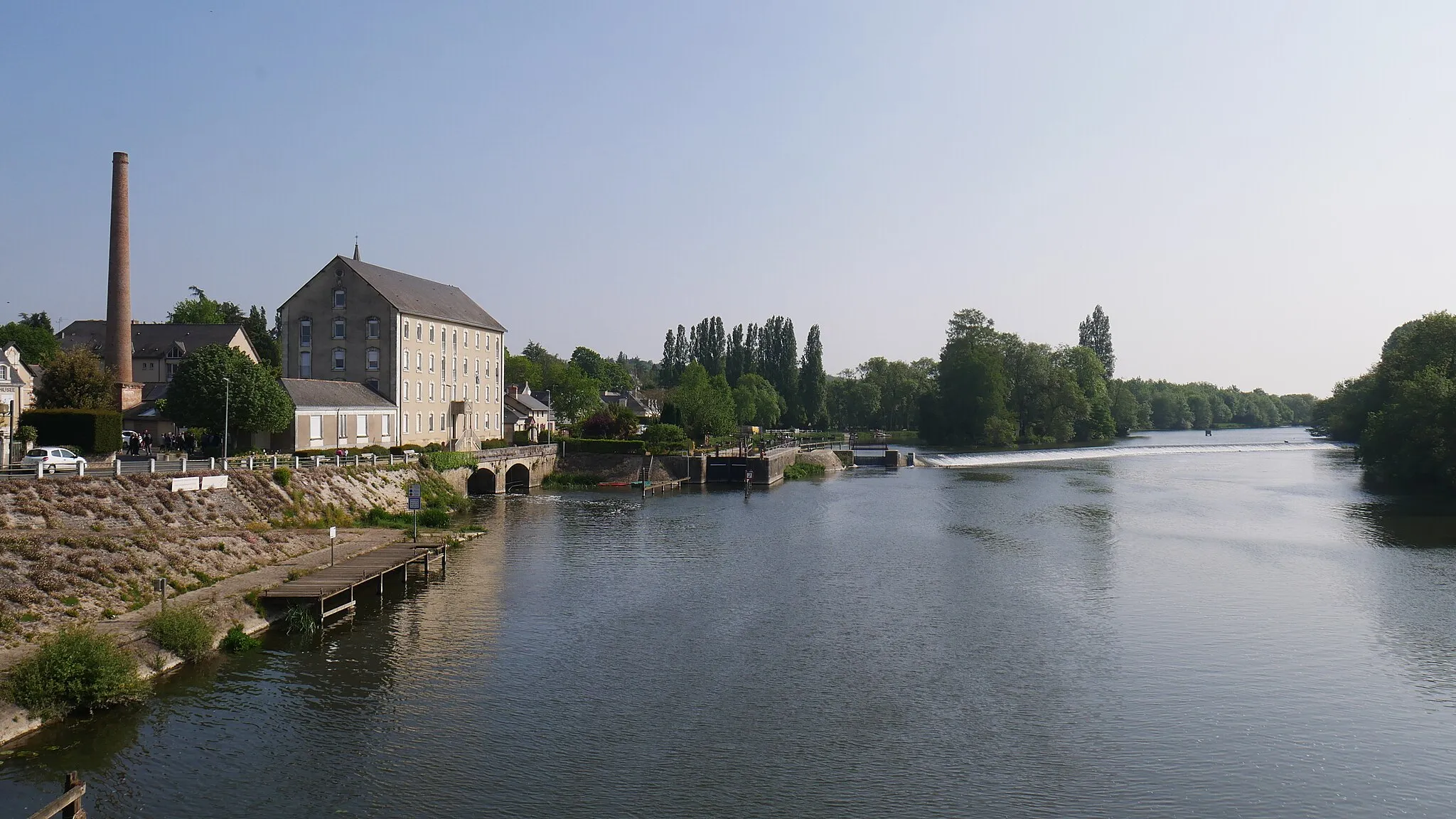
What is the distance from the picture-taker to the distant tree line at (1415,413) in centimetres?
6906

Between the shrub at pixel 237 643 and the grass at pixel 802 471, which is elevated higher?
the grass at pixel 802 471

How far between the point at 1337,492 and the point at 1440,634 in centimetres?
5001

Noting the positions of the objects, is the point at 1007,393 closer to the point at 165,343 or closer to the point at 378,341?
the point at 378,341

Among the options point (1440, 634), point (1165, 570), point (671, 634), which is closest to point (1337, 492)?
point (1165, 570)

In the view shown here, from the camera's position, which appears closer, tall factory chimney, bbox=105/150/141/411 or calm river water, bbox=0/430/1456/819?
calm river water, bbox=0/430/1456/819

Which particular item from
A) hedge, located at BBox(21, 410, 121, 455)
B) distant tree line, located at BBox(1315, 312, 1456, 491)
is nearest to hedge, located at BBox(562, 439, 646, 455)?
hedge, located at BBox(21, 410, 121, 455)

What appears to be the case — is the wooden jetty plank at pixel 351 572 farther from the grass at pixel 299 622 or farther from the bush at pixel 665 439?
the bush at pixel 665 439

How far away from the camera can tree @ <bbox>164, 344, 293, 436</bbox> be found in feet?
175

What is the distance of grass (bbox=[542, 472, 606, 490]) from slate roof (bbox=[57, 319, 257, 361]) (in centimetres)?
3364

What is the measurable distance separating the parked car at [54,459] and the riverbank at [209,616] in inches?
386

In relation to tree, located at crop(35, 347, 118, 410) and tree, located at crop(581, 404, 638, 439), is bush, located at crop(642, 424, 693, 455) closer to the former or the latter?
tree, located at crop(581, 404, 638, 439)

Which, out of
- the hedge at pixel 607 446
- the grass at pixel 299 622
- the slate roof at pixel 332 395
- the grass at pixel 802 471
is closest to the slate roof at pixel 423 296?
the slate roof at pixel 332 395

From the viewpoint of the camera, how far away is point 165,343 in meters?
93.1

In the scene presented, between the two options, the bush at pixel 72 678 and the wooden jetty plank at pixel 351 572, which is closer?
the bush at pixel 72 678
